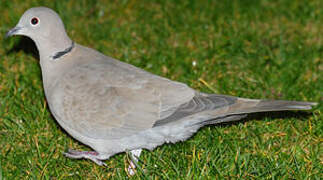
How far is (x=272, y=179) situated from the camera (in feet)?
10.9

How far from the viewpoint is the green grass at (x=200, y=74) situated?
140 inches

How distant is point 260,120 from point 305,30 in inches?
84.5

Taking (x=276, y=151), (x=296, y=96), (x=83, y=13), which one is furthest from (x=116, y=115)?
(x=83, y=13)

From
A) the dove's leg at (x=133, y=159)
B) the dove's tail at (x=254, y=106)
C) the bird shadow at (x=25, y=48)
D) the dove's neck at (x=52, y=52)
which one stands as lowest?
the bird shadow at (x=25, y=48)

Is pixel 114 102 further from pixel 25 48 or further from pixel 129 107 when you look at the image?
pixel 25 48

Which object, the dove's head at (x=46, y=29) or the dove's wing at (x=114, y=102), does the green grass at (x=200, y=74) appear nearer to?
the dove's wing at (x=114, y=102)

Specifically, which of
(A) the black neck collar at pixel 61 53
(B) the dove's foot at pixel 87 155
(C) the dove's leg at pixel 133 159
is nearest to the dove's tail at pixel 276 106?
(C) the dove's leg at pixel 133 159

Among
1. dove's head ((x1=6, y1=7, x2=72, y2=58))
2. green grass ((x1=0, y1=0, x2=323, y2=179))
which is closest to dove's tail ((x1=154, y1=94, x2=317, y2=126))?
green grass ((x1=0, y1=0, x2=323, y2=179))

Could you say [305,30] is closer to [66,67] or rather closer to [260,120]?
[260,120]

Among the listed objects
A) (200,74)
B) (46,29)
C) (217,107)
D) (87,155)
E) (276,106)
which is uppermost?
(276,106)

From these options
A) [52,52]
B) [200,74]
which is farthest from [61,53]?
[200,74]

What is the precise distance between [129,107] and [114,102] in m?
0.12

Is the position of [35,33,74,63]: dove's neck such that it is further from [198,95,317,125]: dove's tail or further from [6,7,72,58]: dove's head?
[198,95,317,125]: dove's tail

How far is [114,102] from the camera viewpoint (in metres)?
3.44
